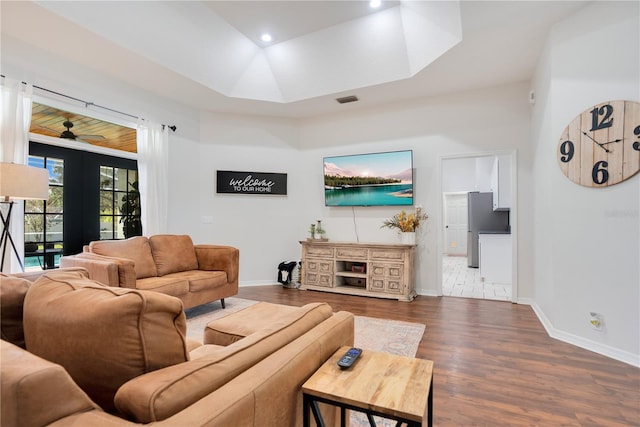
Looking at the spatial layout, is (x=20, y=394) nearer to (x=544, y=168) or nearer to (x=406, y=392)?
(x=406, y=392)

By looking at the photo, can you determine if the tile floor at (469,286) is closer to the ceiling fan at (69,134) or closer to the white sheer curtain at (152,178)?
the white sheer curtain at (152,178)

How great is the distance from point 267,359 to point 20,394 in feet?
1.92

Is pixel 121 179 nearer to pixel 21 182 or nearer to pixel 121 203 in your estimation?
pixel 121 203

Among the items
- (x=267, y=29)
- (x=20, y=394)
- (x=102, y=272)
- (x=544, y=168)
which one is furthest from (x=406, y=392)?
(x=267, y=29)

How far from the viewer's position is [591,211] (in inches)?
111

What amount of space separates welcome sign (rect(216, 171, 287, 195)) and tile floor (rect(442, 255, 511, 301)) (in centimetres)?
328

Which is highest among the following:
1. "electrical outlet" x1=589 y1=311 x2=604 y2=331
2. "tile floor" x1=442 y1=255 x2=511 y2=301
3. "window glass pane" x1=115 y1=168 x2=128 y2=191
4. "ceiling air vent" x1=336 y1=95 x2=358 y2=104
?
"ceiling air vent" x1=336 y1=95 x2=358 y2=104

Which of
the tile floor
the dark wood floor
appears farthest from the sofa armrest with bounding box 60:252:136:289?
the tile floor

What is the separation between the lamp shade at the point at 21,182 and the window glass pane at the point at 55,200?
995mm

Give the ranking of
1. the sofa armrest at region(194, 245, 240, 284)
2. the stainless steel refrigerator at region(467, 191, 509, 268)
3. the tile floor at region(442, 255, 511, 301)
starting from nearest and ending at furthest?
the sofa armrest at region(194, 245, 240, 284) < the tile floor at region(442, 255, 511, 301) < the stainless steel refrigerator at region(467, 191, 509, 268)

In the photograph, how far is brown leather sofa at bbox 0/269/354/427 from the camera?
646mm

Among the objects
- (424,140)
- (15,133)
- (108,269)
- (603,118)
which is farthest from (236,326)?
(424,140)

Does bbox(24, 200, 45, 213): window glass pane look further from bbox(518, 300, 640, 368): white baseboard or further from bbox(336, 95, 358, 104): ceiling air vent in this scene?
bbox(518, 300, 640, 368): white baseboard

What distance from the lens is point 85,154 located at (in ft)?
13.1
